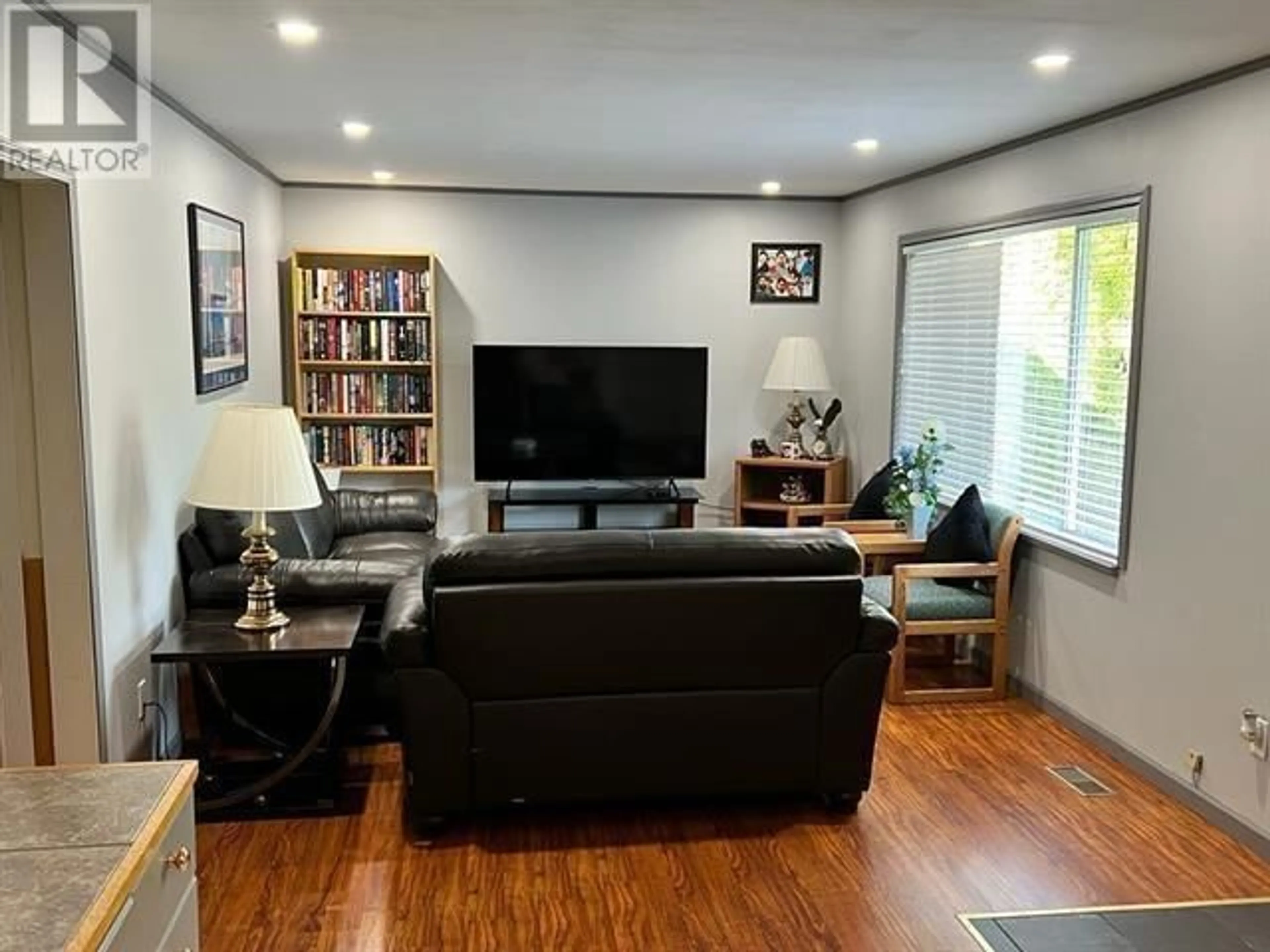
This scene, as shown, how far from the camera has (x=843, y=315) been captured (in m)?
7.20

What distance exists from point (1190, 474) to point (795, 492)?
3.24m

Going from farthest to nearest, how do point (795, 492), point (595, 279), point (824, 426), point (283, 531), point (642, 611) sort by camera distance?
point (824, 426), point (595, 279), point (795, 492), point (283, 531), point (642, 611)

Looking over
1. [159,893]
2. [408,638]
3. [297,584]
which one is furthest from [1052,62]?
[159,893]

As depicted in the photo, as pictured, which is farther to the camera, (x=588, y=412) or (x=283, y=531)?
(x=588, y=412)

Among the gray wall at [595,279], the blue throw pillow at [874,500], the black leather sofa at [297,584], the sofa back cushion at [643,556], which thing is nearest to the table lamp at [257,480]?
the black leather sofa at [297,584]

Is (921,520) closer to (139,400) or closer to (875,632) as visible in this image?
(875,632)

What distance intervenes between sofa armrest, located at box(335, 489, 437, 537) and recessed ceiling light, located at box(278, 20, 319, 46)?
114 inches

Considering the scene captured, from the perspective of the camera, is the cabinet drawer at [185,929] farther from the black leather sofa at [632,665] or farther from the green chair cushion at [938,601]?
the green chair cushion at [938,601]

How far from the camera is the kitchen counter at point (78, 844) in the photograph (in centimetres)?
134

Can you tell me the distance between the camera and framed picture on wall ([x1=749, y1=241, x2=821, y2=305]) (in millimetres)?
7121

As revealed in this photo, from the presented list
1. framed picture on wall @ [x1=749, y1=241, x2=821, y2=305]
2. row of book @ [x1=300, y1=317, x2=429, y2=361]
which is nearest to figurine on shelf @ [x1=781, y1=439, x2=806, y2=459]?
framed picture on wall @ [x1=749, y1=241, x2=821, y2=305]

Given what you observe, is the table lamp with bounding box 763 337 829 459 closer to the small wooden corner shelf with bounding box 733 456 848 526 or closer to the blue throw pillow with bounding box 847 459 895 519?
the small wooden corner shelf with bounding box 733 456 848 526

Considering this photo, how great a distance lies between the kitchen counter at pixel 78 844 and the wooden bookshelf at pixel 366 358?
4.94 meters

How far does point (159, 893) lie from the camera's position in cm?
166
